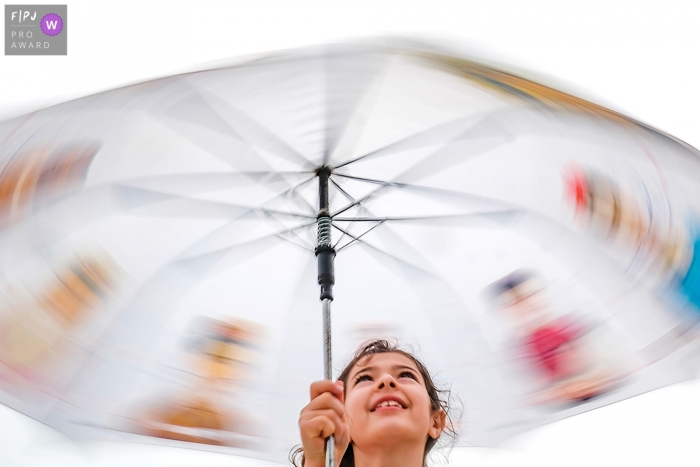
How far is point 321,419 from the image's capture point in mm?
2750

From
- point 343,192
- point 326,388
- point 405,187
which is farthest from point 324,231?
point 326,388

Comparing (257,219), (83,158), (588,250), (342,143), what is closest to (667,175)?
(588,250)

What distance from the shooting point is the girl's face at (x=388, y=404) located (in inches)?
129

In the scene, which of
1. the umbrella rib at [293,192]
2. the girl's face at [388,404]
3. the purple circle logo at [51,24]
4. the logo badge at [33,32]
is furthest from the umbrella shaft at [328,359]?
the purple circle logo at [51,24]

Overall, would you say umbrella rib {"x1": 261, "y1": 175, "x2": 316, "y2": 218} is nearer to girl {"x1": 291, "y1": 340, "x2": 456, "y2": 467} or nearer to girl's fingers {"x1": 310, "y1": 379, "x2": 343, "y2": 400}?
girl {"x1": 291, "y1": 340, "x2": 456, "y2": 467}

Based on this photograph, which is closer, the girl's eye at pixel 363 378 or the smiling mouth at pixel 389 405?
the smiling mouth at pixel 389 405

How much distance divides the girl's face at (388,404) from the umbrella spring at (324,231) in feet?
2.41

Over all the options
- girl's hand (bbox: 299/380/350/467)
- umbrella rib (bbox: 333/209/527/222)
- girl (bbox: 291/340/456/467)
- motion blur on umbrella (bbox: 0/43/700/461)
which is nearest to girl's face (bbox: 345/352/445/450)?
girl (bbox: 291/340/456/467)

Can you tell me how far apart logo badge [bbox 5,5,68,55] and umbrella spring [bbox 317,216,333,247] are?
7.25 ft

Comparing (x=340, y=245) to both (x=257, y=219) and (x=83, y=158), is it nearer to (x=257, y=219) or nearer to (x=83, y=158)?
(x=257, y=219)

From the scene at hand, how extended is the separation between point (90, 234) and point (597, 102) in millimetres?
2120

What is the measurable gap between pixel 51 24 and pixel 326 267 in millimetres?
2728

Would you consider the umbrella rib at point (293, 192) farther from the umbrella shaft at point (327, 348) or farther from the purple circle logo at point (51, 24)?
the purple circle logo at point (51, 24)

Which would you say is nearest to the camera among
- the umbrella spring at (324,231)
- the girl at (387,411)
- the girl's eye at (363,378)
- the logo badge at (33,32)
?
the umbrella spring at (324,231)
